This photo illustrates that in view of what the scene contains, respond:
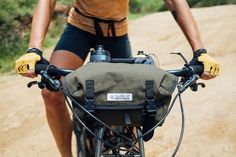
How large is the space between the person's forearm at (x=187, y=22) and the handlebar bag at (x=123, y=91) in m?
0.58

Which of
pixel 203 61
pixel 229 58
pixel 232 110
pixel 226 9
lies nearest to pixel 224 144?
pixel 232 110

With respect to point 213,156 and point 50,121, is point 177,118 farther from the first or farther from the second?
point 50,121

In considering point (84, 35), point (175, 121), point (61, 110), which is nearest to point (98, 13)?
point (84, 35)

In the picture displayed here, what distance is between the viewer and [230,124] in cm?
448

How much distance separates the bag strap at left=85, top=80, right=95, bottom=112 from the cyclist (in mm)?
674

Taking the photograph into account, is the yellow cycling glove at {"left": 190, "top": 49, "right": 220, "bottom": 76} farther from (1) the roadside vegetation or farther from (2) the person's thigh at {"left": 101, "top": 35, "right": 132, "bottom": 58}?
(1) the roadside vegetation

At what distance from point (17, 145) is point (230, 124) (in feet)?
7.10

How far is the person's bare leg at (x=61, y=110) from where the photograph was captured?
2629 mm

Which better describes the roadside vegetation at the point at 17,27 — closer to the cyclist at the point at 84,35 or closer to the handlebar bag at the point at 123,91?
the cyclist at the point at 84,35

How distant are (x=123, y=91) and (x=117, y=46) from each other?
1.31m

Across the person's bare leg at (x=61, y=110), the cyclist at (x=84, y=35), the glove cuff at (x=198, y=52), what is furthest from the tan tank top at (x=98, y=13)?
the glove cuff at (x=198, y=52)

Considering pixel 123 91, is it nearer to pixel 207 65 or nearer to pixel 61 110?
pixel 207 65

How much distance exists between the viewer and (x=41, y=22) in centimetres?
226

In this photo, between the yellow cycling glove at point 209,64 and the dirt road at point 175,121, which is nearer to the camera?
the yellow cycling glove at point 209,64
